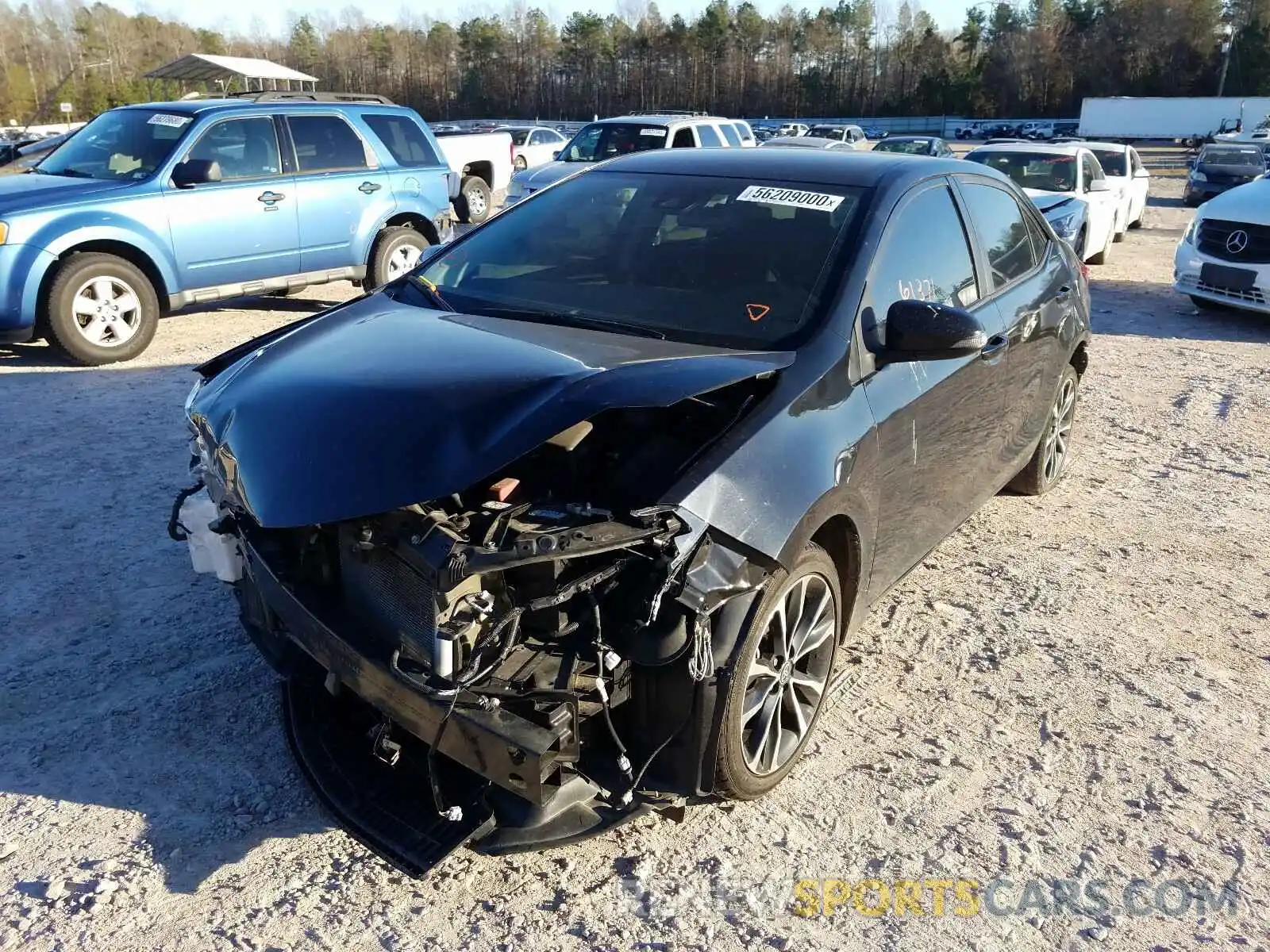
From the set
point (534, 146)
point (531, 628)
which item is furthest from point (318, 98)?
point (534, 146)

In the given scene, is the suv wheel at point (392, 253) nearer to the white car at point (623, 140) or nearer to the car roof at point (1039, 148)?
the white car at point (623, 140)

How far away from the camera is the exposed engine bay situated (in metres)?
2.36

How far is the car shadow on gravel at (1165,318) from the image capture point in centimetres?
980

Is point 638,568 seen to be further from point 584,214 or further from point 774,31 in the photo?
point 774,31

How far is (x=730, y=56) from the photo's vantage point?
3767 inches

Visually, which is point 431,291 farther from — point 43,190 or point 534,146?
point 534,146

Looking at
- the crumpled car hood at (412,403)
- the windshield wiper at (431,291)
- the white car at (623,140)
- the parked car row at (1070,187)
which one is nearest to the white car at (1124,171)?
the parked car row at (1070,187)

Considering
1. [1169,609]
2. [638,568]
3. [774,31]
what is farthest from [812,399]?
[774,31]

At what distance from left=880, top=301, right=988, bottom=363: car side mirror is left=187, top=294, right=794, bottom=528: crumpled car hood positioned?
44 centimetres

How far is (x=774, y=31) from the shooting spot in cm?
9731

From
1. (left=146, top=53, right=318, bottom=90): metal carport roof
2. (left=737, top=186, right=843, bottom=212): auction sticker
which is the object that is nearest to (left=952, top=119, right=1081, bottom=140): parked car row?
(left=146, top=53, right=318, bottom=90): metal carport roof

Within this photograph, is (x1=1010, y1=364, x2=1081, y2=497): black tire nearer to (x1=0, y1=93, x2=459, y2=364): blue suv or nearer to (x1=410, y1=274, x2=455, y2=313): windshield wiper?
(x1=410, y1=274, x2=455, y2=313): windshield wiper

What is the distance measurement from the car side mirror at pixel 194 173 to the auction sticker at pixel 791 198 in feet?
19.0

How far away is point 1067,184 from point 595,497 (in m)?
12.2
